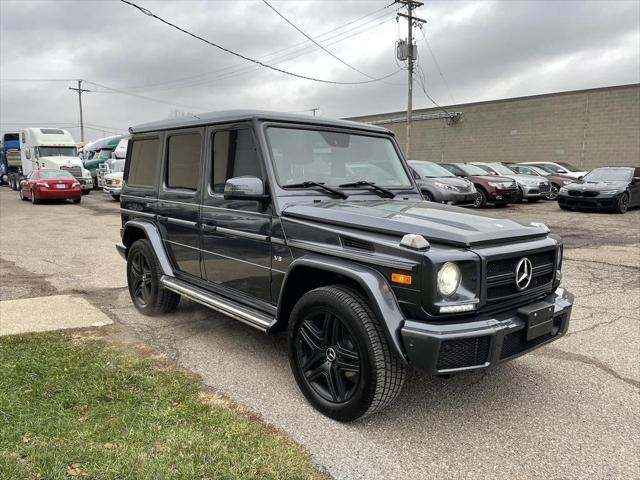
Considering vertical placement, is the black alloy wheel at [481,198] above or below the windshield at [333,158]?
below

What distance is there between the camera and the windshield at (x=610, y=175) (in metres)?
15.7

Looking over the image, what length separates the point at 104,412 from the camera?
3.13 meters

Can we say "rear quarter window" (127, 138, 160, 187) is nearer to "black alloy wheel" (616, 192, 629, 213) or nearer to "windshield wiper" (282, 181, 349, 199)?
"windshield wiper" (282, 181, 349, 199)

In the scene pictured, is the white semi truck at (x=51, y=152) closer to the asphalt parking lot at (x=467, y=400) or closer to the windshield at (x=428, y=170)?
the windshield at (x=428, y=170)

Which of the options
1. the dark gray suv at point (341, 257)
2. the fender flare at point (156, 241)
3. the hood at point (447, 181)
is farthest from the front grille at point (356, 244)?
the hood at point (447, 181)

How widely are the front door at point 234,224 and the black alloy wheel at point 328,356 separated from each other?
22.3 inches

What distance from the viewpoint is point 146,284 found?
532 cm

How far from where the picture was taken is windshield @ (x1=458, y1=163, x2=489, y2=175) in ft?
57.3

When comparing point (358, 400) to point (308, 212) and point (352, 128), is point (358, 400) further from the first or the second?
point (352, 128)

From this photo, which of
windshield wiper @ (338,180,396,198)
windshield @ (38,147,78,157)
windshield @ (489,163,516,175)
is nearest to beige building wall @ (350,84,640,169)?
windshield @ (489,163,516,175)

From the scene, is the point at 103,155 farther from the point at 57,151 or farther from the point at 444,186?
the point at 444,186

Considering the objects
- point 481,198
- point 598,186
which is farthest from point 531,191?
point 481,198

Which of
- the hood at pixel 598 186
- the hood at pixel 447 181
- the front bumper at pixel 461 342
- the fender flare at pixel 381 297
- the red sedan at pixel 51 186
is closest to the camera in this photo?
the front bumper at pixel 461 342

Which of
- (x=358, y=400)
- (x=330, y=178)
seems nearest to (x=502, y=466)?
(x=358, y=400)
